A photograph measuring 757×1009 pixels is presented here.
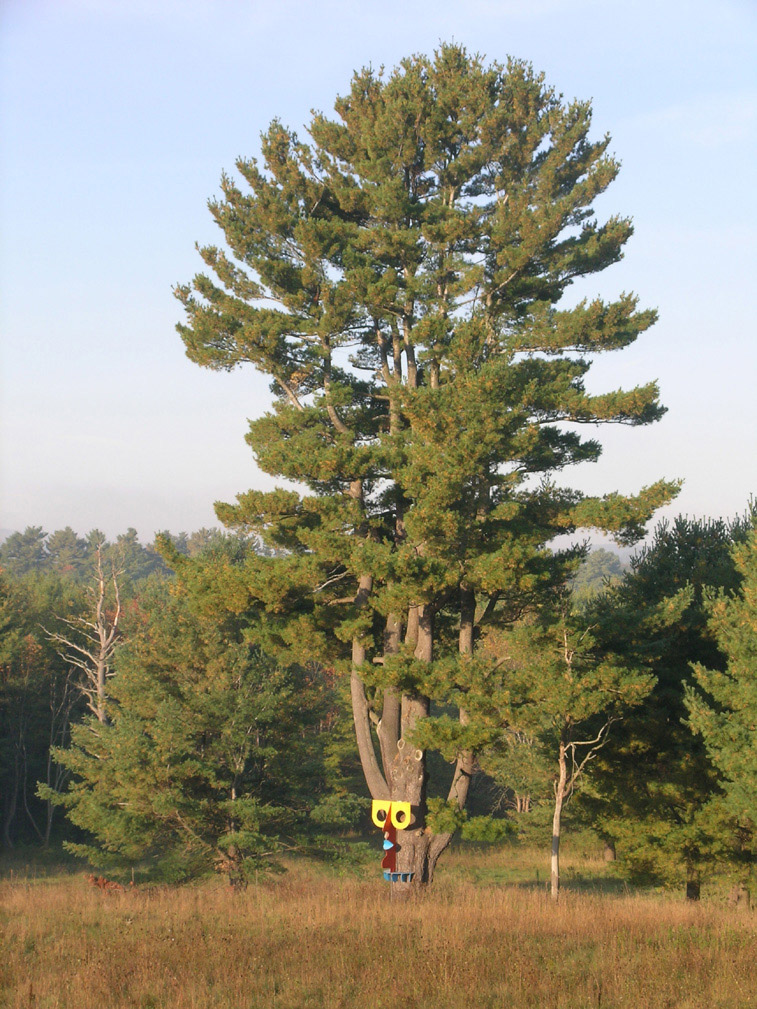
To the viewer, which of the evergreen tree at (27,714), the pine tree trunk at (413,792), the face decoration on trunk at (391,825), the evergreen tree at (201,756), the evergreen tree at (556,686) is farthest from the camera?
the evergreen tree at (27,714)

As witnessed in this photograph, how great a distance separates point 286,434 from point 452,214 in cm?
567

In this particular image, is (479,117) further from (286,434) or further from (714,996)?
(714,996)

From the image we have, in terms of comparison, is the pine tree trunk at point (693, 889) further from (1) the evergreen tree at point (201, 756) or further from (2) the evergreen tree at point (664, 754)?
(1) the evergreen tree at point (201, 756)

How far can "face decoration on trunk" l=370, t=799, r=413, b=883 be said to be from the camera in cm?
1489

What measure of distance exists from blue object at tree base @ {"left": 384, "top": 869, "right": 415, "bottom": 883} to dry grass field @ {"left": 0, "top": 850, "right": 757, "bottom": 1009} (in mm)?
1549

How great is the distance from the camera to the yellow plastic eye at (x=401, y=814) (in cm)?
1562

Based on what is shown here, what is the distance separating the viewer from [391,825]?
1488 cm

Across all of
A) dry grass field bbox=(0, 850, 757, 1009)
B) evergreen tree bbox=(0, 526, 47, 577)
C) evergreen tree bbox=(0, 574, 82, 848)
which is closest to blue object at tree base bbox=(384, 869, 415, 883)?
dry grass field bbox=(0, 850, 757, 1009)

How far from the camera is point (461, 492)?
→ 1564cm

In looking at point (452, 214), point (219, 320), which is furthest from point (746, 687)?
point (219, 320)

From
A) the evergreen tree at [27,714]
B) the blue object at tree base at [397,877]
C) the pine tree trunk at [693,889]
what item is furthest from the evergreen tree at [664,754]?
the evergreen tree at [27,714]

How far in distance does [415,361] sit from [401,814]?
9398 millimetres

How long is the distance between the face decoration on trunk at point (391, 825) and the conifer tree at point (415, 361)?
1.35ft

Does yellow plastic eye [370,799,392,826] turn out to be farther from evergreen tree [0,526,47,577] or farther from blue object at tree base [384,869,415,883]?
evergreen tree [0,526,47,577]
